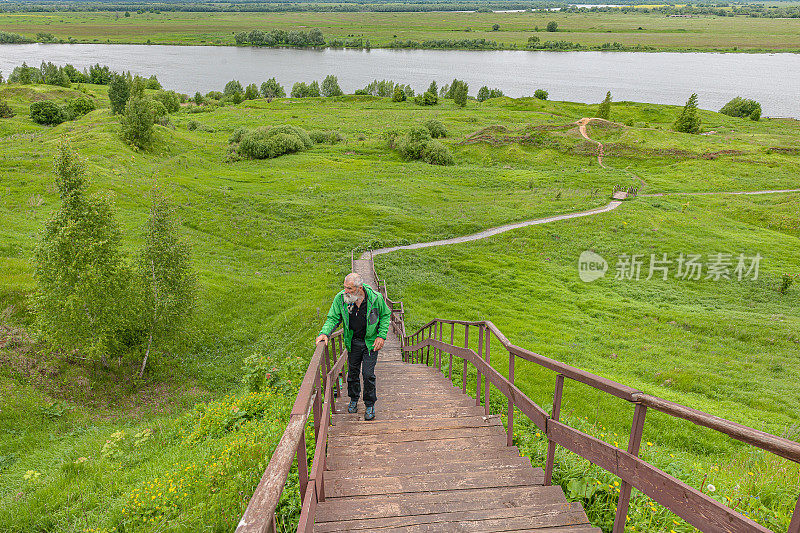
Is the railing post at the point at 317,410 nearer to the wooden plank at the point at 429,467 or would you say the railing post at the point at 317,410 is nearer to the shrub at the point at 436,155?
the wooden plank at the point at 429,467

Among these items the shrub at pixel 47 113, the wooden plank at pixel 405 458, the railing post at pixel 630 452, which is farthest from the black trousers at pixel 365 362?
the shrub at pixel 47 113

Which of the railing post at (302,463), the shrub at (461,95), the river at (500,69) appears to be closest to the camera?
the railing post at (302,463)

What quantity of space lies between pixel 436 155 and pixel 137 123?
116 feet

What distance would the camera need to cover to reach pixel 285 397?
927 cm

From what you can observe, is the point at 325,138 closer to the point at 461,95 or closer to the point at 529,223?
the point at 529,223

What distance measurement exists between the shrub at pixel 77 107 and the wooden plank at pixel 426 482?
8498 centimetres

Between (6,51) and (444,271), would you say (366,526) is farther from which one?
(6,51)

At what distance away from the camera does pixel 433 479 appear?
4.79m

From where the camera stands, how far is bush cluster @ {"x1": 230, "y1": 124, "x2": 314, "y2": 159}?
5428 centimetres

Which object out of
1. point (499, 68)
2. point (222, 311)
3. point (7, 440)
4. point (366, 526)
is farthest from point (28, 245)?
point (499, 68)

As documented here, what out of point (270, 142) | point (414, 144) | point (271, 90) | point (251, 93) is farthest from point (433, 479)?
point (271, 90)

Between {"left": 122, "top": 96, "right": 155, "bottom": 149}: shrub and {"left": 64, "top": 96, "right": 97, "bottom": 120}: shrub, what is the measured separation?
2971 centimetres

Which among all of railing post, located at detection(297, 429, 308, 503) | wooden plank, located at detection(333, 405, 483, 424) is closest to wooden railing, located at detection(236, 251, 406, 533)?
railing post, located at detection(297, 429, 308, 503)

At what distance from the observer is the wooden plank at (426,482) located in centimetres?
458
